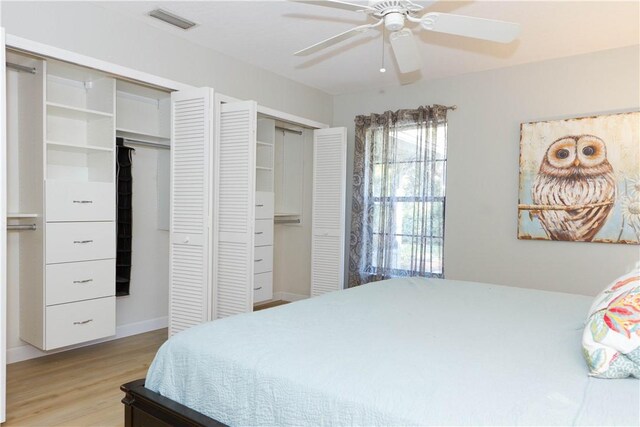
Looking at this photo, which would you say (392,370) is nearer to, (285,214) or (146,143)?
(146,143)

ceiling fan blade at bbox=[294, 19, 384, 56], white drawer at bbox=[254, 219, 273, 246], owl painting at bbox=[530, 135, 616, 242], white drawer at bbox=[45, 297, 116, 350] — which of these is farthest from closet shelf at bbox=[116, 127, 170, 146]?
owl painting at bbox=[530, 135, 616, 242]

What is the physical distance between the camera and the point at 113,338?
371cm

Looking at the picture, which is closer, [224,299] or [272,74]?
[224,299]

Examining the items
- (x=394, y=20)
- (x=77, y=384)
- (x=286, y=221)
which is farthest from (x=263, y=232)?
(x=394, y=20)

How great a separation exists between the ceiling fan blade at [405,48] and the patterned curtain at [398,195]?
4.97 feet

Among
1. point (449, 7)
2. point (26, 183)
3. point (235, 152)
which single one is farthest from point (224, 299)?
point (449, 7)

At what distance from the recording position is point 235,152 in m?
3.54

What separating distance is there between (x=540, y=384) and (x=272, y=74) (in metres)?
3.78

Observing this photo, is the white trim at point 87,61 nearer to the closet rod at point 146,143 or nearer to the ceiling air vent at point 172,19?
the ceiling air vent at point 172,19

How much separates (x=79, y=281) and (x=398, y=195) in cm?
293

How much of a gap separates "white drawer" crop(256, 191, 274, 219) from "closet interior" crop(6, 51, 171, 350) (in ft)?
4.07

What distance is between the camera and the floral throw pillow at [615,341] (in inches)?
47.5

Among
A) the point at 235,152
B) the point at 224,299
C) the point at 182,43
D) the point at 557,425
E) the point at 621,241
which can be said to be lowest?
the point at 224,299

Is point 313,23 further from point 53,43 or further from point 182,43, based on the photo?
point 53,43
